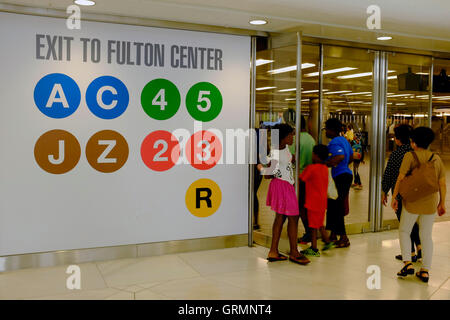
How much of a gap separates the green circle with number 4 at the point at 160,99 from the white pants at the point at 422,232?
259cm

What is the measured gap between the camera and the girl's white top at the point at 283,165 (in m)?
4.73

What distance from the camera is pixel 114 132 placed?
4.72 m

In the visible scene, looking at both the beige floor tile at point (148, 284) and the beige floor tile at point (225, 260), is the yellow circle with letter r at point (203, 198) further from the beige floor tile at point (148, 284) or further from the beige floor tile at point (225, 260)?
the beige floor tile at point (148, 284)

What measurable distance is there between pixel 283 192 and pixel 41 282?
2468 millimetres

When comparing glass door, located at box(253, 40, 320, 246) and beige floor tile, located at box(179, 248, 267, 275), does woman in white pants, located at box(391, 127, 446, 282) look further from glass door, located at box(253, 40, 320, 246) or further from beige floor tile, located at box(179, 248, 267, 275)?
beige floor tile, located at box(179, 248, 267, 275)

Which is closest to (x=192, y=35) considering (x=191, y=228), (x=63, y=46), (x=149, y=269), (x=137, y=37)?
(x=137, y=37)

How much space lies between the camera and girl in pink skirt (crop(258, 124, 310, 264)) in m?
4.71

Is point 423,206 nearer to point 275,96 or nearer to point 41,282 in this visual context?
point 275,96

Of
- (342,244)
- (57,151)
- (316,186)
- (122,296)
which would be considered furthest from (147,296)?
(342,244)

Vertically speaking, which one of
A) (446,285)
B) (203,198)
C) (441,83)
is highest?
(441,83)

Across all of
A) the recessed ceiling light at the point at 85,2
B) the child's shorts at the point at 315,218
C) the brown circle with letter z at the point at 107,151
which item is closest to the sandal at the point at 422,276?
the child's shorts at the point at 315,218

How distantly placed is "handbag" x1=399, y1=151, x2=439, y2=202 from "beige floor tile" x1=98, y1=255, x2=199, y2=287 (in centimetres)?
212

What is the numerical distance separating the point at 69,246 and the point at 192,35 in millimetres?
2600

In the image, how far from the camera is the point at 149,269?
451cm
